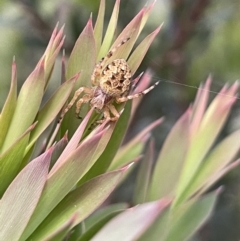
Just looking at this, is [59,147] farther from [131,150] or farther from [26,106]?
[131,150]

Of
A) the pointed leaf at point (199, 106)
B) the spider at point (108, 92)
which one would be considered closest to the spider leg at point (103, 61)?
the spider at point (108, 92)

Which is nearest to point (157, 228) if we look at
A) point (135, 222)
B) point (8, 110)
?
point (135, 222)

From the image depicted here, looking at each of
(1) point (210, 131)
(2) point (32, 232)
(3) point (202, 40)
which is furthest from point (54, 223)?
(3) point (202, 40)

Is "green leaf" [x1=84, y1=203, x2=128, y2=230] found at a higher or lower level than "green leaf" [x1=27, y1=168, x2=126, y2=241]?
lower

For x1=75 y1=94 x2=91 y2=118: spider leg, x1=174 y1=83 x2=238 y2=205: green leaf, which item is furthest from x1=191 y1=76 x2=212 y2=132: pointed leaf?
x1=75 y1=94 x2=91 y2=118: spider leg

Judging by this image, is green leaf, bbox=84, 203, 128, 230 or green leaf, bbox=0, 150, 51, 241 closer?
green leaf, bbox=0, 150, 51, 241

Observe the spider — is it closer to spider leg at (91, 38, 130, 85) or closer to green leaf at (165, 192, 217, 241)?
spider leg at (91, 38, 130, 85)

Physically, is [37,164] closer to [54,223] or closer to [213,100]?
[54,223]

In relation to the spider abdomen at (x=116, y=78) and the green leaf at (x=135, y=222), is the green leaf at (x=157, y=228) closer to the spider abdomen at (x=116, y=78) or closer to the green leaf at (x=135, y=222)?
the green leaf at (x=135, y=222)
